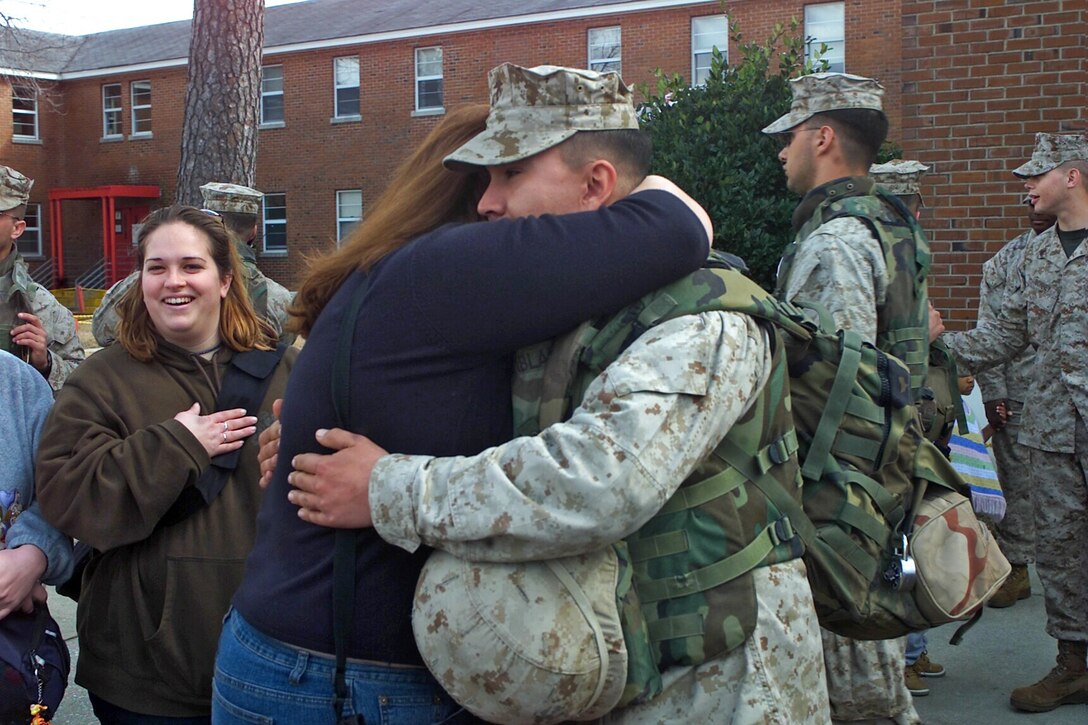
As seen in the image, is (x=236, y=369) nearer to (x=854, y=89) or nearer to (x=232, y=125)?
(x=854, y=89)

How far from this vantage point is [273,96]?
3250 centimetres

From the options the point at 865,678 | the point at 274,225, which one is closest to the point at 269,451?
the point at 865,678

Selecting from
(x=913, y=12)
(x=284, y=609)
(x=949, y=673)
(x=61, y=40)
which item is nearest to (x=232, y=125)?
(x=913, y=12)

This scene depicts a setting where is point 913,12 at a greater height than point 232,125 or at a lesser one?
greater

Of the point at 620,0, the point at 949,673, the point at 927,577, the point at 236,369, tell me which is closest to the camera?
the point at 927,577

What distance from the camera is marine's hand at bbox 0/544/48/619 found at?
264 cm

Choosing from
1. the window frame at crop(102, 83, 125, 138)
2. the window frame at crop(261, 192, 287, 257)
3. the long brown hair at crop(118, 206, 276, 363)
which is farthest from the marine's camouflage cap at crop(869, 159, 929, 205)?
the window frame at crop(102, 83, 125, 138)

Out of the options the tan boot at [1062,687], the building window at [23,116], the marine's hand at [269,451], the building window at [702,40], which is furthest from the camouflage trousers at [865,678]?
the building window at [23,116]

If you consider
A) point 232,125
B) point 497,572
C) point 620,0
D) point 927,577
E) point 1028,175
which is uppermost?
point 620,0

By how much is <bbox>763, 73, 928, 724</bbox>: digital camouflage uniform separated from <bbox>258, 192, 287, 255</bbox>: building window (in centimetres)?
2960

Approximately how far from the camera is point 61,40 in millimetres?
37906

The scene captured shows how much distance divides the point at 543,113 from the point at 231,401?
145cm

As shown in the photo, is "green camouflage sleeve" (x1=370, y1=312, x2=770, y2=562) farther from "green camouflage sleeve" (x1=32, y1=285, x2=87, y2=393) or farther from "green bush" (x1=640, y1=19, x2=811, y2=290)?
"green bush" (x1=640, y1=19, x2=811, y2=290)

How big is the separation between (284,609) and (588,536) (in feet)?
2.01
